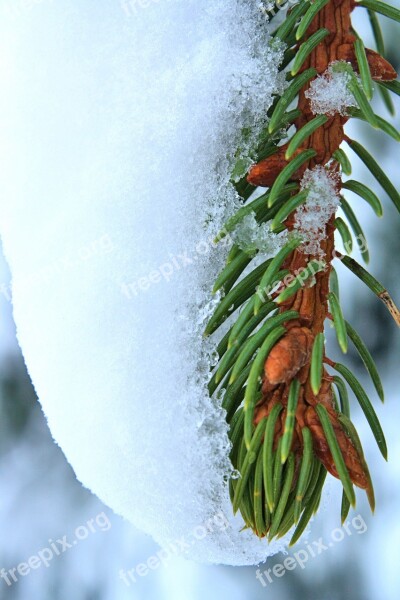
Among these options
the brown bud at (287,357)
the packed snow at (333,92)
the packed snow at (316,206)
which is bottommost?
the brown bud at (287,357)

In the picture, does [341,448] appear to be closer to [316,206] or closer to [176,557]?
[316,206]

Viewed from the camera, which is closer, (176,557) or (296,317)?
(296,317)

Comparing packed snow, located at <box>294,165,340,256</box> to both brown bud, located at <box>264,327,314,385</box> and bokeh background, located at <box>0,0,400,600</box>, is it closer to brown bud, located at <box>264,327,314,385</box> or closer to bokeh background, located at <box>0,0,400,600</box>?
brown bud, located at <box>264,327,314,385</box>

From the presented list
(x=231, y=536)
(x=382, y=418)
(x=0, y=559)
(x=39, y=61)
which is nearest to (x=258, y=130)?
(x=39, y=61)

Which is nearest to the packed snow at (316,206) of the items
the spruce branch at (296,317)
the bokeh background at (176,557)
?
the spruce branch at (296,317)

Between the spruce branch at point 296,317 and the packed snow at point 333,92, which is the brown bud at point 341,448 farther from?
the packed snow at point 333,92

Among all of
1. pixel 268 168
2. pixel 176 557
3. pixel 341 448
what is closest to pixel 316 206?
pixel 268 168

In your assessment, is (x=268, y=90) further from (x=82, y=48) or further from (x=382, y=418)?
(x=382, y=418)
